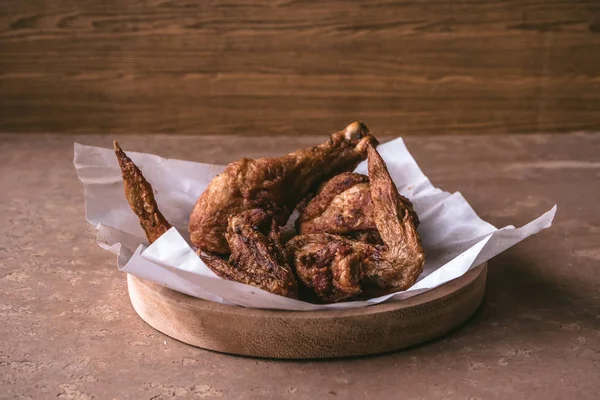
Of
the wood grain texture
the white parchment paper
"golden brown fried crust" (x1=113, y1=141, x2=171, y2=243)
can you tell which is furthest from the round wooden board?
the wood grain texture

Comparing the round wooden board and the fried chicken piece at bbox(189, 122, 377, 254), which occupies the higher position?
the fried chicken piece at bbox(189, 122, 377, 254)

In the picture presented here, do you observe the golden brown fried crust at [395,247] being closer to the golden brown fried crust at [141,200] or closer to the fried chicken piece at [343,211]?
the fried chicken piece at [343,211]

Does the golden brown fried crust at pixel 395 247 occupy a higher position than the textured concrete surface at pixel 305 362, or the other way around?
the golden brown fried crust at pixel 395 247

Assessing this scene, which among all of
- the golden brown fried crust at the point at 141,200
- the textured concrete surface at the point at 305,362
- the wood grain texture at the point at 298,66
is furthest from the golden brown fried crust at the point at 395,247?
the wood grain texture at the point at 298,66

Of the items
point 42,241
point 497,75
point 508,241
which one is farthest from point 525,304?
point 497,75

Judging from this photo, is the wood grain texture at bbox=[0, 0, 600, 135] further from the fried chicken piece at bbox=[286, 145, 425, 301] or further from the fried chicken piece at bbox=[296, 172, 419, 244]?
the fried chicken piece at bbox=[286, 145, 425, 301]

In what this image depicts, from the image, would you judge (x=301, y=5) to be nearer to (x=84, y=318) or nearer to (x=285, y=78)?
(x=285, y=78)
